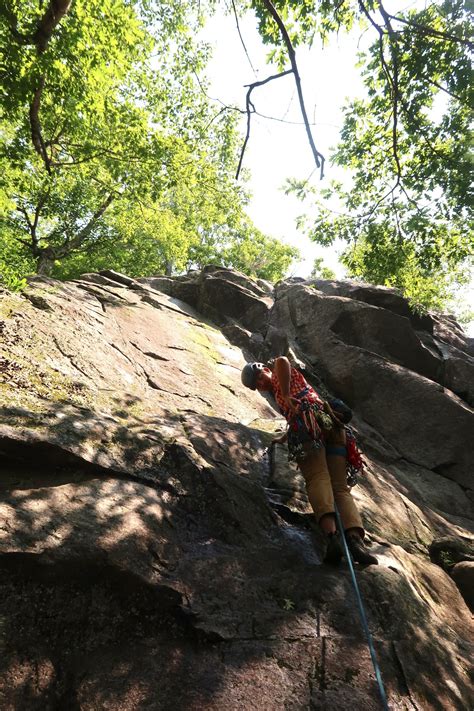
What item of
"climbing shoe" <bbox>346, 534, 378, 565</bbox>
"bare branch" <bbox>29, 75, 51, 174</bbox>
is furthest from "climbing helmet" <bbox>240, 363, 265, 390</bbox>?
"bare branch" <bbox>29, 75, 51, 174</bbox>

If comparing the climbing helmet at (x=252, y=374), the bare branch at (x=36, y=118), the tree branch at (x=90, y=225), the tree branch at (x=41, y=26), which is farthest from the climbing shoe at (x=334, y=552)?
the tree branch at (x=90, y=225)

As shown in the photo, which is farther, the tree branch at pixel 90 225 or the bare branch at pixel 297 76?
the tree branch at pixel 90 225

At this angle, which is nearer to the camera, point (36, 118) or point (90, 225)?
point (36, 118)

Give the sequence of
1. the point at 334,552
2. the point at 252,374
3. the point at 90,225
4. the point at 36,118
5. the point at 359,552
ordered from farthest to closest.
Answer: the point at 90,225
the point at 36,118
the point at 252,374
the point at 359,552
the point at 334,552

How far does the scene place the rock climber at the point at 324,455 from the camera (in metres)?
A: 4.29

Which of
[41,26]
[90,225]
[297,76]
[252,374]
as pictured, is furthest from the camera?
[90,225]

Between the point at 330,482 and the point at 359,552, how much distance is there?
0.76m

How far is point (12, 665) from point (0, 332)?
4704mm

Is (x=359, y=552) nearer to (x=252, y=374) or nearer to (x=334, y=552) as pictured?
(x=334, y=552)

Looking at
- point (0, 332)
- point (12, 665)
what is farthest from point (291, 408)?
point (0, 332)

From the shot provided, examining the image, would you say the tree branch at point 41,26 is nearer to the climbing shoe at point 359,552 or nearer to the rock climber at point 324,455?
the rock climber at point 324,455

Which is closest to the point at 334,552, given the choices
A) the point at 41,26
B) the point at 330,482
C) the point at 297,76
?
the point at 330,482

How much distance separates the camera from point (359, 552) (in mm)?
4238

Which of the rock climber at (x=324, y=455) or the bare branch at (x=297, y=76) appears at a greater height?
the bare branch at (x=297, y=76)
